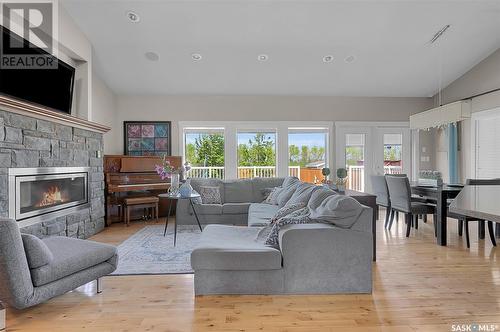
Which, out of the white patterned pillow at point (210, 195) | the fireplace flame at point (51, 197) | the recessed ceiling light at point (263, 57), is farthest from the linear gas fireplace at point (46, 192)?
the recessed ceiling light at point (263, 57)

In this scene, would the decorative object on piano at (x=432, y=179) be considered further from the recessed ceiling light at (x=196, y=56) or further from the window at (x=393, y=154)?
the recessed ceiling light at (x=196, y=56)

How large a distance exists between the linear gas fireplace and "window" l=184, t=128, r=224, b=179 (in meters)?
2.60

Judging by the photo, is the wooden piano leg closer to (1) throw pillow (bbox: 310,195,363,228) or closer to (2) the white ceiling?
(2) the white ceiling

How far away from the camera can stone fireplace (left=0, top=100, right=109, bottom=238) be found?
317 centimetres

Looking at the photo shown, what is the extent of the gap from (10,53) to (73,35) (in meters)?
1.47

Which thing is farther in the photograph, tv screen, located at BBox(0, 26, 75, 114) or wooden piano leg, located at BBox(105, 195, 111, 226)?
wooden piano leg, located at BBox(105, 195, 111, 226)

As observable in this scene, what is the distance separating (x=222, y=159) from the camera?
7133 mm

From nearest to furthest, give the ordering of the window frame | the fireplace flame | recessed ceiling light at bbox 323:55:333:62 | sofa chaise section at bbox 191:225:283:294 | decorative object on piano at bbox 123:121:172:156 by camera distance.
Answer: sofa chaise section at bbox 191:225:283:294 → the fireplace flame → recessed ceiling light at bbox 323:55:333:62 → decorative object on piano at bbox 123:121:172:156 → the window frame

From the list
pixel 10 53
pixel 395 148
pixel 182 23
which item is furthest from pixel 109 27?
pixel 395 148

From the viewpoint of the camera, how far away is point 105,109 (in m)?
6.25

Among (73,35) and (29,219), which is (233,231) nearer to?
(29,219)

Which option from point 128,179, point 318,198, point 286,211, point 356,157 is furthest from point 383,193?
point 128,179

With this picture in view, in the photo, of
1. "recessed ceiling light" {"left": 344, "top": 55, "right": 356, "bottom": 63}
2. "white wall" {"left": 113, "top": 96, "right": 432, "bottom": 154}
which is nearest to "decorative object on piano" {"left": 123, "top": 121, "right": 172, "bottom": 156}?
"white wall" {"left": 113, "top": 96, "right": 432, "bottom": 154}

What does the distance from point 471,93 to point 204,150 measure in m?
5.66
